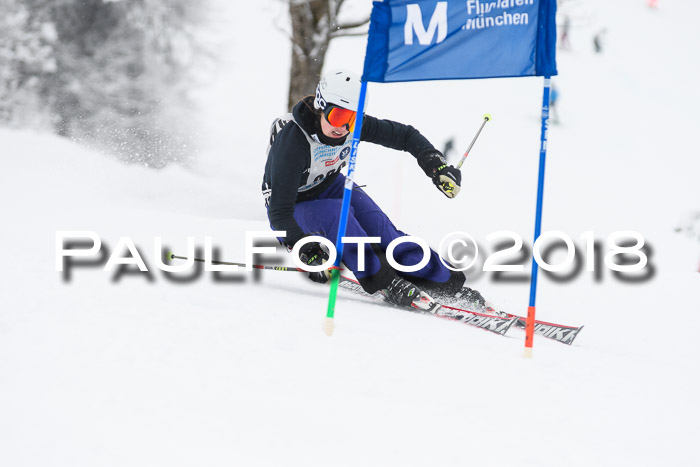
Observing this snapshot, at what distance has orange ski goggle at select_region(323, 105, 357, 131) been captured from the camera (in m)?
4.28

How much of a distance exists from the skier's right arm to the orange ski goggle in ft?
0.80

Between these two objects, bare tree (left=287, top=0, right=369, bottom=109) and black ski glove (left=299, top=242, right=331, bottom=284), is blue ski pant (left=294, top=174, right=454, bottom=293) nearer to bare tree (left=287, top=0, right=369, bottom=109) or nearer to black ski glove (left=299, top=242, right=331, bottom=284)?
black ski glove (left=299, top=242, right=331, bottom=284)

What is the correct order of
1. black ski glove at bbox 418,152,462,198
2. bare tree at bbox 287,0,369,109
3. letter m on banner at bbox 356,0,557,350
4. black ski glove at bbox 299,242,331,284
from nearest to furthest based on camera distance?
letter m on banner at bbox 356,0,557,350
black ski glove at bbox 299,242,331,284
black ski glove at bbox 418,152,462,198
bare tree at bbox 287,0,369,109

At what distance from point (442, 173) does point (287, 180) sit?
1.11m

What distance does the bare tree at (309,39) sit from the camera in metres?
9.46

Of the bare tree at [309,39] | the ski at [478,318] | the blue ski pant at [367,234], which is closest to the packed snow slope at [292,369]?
the ski at [478,318]

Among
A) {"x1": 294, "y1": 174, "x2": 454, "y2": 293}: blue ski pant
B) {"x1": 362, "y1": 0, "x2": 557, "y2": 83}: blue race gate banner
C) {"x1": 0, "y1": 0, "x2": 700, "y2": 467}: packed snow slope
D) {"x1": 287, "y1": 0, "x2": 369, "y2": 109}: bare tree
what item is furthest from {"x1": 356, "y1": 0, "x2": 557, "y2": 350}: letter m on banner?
{"x1": 287, "y1": 0, "x2": 369, "y2": 109}: bare tree

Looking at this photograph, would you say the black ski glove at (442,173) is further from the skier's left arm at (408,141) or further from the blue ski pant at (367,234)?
the blue ski pant at (367,234)

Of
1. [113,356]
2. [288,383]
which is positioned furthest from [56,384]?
[288,383]

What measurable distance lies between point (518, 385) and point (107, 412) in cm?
185

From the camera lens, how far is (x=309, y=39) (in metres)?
9.52

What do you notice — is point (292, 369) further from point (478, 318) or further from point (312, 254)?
point (478, 318)

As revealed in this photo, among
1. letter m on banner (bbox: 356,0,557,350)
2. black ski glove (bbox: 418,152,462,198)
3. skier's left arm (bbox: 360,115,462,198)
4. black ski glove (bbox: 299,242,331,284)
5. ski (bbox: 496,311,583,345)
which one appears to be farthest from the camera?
skier's left arm (bbox: 360,115,462,198)

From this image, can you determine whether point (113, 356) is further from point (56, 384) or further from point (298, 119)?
point (298, 119)
